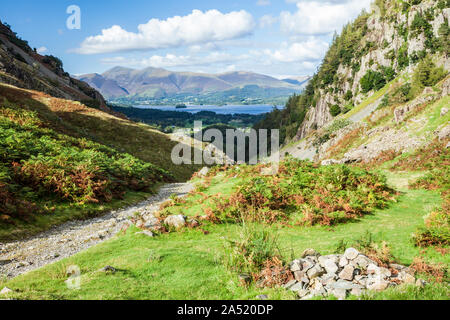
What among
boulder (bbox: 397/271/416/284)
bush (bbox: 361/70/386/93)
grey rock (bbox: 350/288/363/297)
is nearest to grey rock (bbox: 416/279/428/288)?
boulder (bbox: 397/271/416/284)

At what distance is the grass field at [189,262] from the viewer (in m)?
7.19

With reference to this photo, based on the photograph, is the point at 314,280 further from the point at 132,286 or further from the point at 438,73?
the point at 438,73

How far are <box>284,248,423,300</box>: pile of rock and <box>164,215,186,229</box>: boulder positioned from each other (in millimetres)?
6994

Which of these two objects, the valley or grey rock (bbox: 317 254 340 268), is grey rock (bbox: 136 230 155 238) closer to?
the valley

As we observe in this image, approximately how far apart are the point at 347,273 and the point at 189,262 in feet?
16.0

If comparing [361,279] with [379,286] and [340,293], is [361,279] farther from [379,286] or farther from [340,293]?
[340,293]

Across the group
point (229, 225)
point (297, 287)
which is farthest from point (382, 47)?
point (297, 287)

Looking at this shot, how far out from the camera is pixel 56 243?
43.8ft

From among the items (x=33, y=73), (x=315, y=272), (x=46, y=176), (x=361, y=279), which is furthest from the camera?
(x=33, y=73)

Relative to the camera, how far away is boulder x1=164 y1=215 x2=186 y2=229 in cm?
1379

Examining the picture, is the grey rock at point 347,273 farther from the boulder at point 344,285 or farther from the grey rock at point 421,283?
the grey rock at point 421,283

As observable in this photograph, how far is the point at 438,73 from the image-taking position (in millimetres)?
78562

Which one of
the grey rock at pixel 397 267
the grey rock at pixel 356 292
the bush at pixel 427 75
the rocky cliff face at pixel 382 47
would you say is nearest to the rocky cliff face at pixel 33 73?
the grey rock at pixel 356 292

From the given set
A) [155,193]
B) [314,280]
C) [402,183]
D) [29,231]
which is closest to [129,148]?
[155,193]
